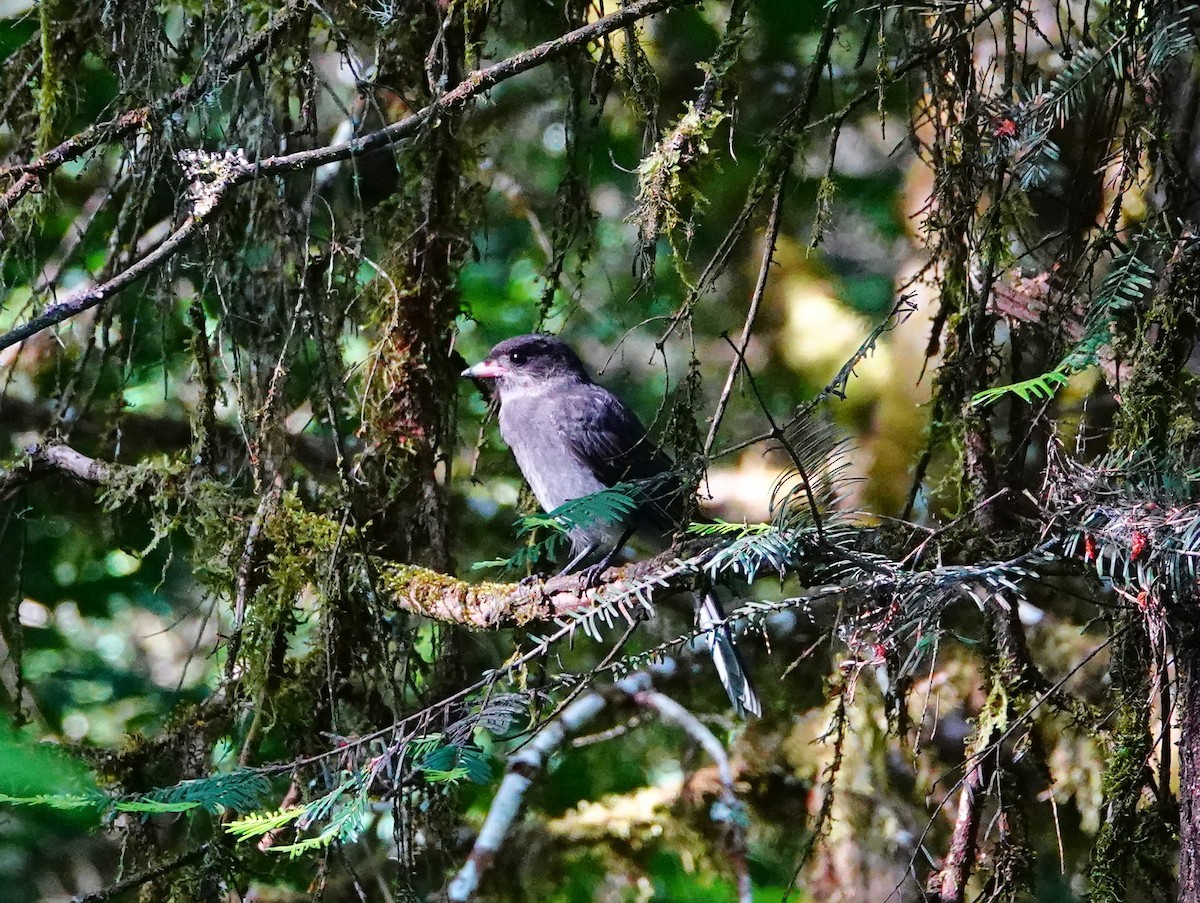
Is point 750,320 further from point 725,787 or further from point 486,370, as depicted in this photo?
point 725,787

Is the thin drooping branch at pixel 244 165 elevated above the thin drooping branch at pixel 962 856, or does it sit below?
above

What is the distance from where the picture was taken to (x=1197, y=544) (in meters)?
1.58

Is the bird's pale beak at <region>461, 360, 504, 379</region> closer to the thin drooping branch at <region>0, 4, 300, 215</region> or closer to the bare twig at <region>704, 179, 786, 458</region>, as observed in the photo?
the thin drooping branch at <region>0, 4, 300, 215</region>

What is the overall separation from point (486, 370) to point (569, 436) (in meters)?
0.39

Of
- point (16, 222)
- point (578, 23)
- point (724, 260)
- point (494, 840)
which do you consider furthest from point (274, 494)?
point (494, 840)

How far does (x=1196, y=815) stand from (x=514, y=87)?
4.54m

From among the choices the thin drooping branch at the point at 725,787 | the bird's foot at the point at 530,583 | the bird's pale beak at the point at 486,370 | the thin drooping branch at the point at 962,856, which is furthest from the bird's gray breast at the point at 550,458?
the thin drooping branch at the point at 962,856

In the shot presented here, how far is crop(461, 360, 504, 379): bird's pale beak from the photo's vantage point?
3.93 metres

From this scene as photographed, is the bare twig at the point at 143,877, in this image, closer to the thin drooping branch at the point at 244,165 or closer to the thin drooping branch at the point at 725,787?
the thin drooping branch at the point at 244,165

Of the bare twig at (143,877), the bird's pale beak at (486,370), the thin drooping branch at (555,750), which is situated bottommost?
the bare twig at (143,877)

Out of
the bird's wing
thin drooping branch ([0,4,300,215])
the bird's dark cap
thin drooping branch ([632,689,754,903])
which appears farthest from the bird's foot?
thin drooping branch ([632,689,754,903])

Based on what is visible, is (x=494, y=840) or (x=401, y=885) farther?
(x=494, y=840)

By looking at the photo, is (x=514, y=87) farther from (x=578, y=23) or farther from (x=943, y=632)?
(x=943, y=632)

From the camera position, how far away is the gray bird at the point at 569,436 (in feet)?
12.9
